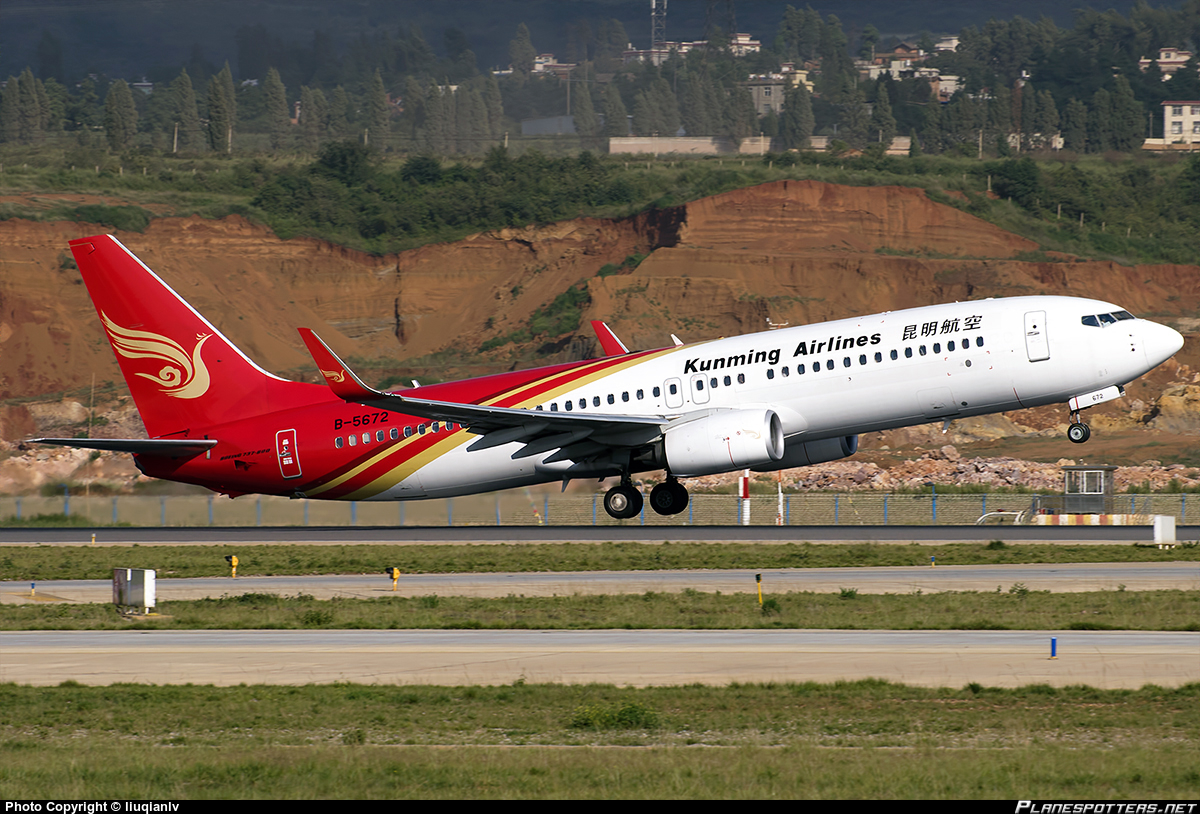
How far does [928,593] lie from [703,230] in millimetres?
78338

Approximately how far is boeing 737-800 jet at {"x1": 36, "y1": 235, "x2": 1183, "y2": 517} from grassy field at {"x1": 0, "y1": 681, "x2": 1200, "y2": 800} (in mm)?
15174

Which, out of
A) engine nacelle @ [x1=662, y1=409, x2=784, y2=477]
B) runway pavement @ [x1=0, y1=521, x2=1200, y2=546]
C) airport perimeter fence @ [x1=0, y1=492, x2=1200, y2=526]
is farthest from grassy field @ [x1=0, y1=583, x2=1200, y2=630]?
airport perimeter fence @ [x1=0, y1=492, x2=1200, y2=526]

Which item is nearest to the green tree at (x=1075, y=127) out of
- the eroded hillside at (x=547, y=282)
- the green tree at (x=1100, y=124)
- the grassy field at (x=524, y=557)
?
the green tree at (x=1100, y=124)

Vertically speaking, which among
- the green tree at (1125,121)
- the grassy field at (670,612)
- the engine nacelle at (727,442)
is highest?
the green tree at (1125,121)

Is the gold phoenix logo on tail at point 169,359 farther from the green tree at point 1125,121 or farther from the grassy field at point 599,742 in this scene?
the green tree at point 1125,121

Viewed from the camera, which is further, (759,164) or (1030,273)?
(759,164)

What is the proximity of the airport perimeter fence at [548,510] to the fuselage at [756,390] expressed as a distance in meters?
9.61

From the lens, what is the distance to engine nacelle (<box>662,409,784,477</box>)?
35250mm

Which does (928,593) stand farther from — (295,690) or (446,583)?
(295,690)

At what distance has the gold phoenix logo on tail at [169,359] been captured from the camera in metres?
41.6

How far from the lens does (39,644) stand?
968 inches

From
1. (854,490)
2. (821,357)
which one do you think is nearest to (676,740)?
(821,357)

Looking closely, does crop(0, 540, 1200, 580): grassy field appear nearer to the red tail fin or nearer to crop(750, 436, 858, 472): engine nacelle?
crop(750, 436, 858, 472): engine nacelle

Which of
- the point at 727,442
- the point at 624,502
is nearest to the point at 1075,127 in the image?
the point at 624,502
